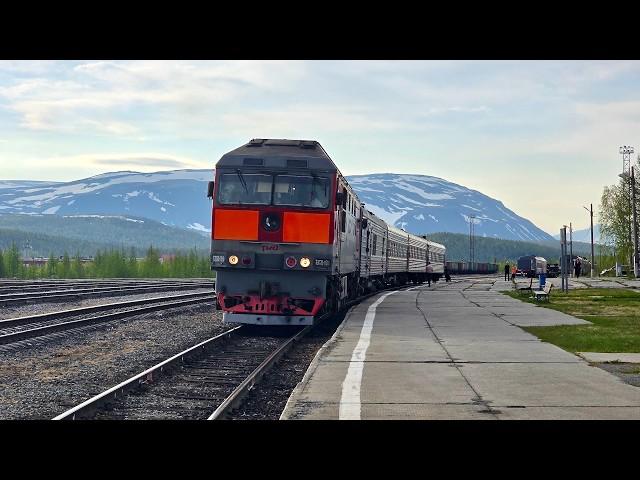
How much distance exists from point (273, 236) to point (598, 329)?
280 inches

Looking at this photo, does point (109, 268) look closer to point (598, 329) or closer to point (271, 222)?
point (271, 222)

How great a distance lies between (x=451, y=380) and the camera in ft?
38.9

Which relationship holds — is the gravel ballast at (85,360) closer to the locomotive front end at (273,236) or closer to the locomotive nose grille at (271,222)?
the locomotive front end at (273,236)

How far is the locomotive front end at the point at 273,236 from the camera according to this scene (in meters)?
19.8

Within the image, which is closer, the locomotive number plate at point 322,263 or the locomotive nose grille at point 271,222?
the locomotive number plate at point 322,263

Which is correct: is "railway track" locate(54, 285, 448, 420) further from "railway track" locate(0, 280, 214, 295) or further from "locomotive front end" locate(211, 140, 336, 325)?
"railway track" locate(0, 280, 214, 295)

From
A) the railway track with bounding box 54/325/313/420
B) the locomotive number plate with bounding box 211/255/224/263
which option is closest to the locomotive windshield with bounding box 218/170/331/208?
the locomotive number plate with bounding box 211/255/224/263

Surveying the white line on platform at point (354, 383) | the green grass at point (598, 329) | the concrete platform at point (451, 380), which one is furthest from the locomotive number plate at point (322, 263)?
the green grass at point (598, 329)

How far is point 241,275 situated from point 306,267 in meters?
1.42

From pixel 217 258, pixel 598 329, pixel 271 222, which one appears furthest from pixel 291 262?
pixel 598 329

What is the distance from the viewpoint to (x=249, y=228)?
1986 cm
